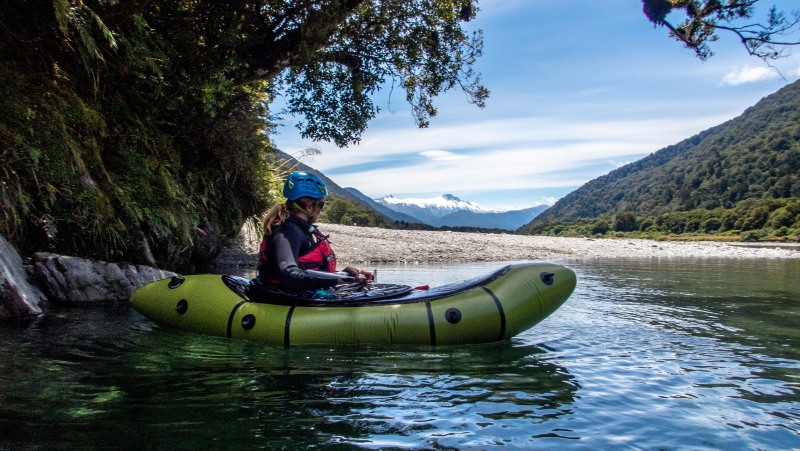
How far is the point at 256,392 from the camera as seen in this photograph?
4023 mm

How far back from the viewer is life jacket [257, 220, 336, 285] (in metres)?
6.24

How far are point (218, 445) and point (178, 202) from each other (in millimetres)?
7196

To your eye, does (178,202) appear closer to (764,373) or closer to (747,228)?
(764,373)

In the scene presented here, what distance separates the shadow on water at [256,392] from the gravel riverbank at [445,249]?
911cm

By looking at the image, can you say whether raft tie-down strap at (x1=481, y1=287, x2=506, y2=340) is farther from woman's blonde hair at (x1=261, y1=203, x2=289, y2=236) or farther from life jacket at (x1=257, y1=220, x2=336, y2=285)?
woman's blonde hair at (x1=261, y1=203, x2=289, y2=236)

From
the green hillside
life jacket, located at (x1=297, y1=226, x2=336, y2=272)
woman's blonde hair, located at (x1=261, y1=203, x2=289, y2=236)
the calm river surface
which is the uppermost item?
the green hillside

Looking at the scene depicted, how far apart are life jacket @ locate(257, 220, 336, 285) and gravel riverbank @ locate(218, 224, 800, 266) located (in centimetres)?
811

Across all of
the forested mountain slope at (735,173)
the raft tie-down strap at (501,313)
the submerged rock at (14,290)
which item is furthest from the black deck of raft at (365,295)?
the forested mountain slope at (735,173)

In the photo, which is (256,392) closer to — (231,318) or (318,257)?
(231,318)

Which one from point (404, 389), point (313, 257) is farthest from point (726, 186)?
point (404, 389)

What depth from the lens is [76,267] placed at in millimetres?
7785

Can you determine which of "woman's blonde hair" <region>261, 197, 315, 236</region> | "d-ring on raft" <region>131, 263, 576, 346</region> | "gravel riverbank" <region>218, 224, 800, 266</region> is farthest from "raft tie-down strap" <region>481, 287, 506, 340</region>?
"gravel riverbank" <region>218, 224, 800, 266</region>

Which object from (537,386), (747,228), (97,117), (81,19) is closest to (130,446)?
(537,386)

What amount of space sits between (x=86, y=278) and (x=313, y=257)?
13.2 feet
